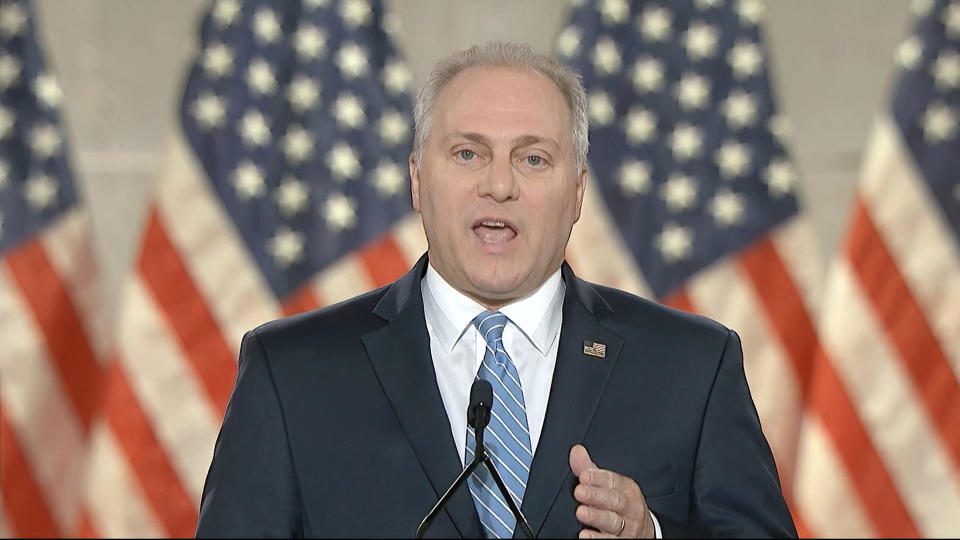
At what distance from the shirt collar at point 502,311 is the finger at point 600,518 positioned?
471 mm

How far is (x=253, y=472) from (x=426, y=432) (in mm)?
261

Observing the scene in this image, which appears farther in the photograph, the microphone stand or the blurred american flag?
the blurred american flag

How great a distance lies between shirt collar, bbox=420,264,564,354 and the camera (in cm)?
187

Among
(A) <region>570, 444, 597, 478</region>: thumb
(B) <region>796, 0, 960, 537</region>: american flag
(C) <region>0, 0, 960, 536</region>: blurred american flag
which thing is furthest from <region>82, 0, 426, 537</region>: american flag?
(A) <region>570, 444, 597, 478</region>: thumb

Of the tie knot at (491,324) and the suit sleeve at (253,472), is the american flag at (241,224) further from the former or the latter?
the suit sleeve at (253,472)

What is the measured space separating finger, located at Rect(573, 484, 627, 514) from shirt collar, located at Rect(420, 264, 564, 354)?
0.46 m

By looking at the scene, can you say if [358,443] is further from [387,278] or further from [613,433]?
[387,278]

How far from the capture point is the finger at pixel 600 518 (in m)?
1.42

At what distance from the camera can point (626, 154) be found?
12.1 ft

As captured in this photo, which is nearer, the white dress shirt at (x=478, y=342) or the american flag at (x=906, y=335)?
the white dress shirt at (x=478, y=342)

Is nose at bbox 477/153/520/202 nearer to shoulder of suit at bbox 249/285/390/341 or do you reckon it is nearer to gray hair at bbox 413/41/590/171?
gray hair at bbox 413/41/590/171

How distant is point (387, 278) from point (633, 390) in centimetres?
197

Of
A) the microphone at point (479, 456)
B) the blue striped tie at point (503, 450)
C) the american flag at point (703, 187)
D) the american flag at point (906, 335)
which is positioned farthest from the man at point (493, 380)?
the american flag at point (906, 335)

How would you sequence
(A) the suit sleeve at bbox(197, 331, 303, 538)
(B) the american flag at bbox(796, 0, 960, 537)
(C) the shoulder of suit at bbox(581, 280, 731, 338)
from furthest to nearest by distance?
(B) the american flag at bbox(796, 0, 960, 537) < (C) the shoulder of suit at bbox(581, 280, 731, 338) < (A) the suit sleeve at bbox(197, 331, 303, 538)
